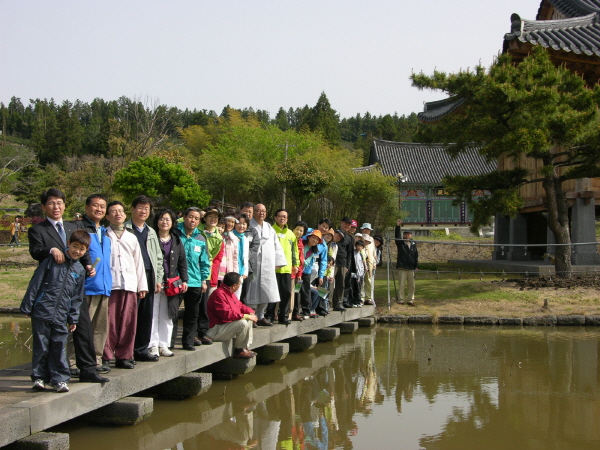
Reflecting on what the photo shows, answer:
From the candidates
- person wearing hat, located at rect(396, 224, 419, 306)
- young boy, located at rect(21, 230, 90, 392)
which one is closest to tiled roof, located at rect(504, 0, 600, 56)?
person wearing hat, located at rect(396, 224, 419, 306)

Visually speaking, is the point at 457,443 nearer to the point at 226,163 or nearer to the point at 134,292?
the point at 134,292

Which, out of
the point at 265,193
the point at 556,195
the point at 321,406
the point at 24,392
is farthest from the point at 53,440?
the point at 265,193

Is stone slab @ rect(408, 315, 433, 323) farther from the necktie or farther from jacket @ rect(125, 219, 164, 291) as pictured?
the necktie

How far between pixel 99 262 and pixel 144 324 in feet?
2.99

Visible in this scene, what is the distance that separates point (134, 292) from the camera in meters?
Answer: 5.41

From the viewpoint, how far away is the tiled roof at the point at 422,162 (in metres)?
38.2

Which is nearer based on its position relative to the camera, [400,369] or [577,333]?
[400,369]

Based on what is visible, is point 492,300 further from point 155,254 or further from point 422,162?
point 422,162

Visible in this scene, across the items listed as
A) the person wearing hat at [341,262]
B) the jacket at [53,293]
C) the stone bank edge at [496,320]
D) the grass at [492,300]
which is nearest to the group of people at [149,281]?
the jacket at [53,293]

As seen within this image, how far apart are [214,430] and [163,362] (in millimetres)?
802

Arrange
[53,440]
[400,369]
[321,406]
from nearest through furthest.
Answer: [53,440] → [321,406] → [400,369]

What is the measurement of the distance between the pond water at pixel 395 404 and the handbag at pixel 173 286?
3.68 feet

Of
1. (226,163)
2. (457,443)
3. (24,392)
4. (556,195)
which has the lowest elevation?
(457,443)

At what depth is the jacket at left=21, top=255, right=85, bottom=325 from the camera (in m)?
4.47
